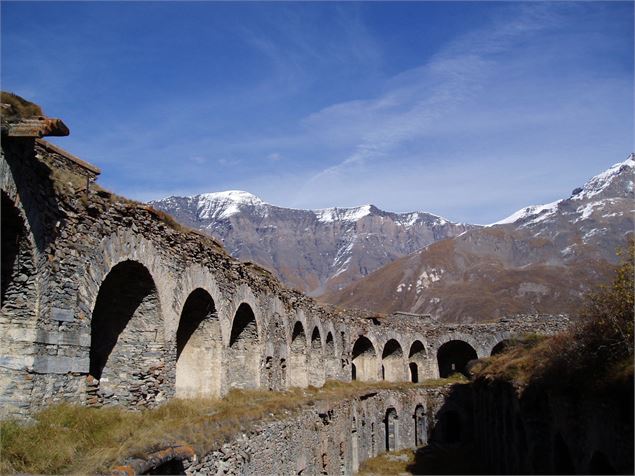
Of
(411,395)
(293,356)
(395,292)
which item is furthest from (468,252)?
(293,356)

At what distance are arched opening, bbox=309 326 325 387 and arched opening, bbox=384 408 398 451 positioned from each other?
6873 millimetres

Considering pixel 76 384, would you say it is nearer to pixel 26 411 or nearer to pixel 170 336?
pixel 26 411

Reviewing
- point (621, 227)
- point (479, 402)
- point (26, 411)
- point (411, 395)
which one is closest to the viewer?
point (26, 411)

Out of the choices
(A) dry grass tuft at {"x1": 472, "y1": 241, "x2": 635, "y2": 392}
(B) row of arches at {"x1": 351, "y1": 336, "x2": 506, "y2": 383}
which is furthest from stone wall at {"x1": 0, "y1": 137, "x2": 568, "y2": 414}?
(B) row of arches at {"x1": 351, "y1": 336, "x2": 506, "y2": 383}

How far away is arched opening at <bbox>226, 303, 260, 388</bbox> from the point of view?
50.7ft

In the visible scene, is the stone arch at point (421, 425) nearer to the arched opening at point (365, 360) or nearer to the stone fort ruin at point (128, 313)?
the arched opening at point (365, 360)

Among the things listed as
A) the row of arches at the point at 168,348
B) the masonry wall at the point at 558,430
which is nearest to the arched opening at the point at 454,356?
the masonry wall at the point at 558,430

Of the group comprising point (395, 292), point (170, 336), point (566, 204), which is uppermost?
point (566, 204)

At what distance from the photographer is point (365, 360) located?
105 feet

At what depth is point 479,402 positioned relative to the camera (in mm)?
25766

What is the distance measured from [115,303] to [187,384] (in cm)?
342

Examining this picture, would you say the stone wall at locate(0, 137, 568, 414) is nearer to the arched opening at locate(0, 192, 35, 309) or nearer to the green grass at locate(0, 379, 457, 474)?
the arched opening at locate(0, 192, 35, 309)

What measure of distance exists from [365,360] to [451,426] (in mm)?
6898

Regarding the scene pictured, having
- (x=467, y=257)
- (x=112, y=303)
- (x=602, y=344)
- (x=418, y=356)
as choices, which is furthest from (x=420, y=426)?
(x=467, y=257)
